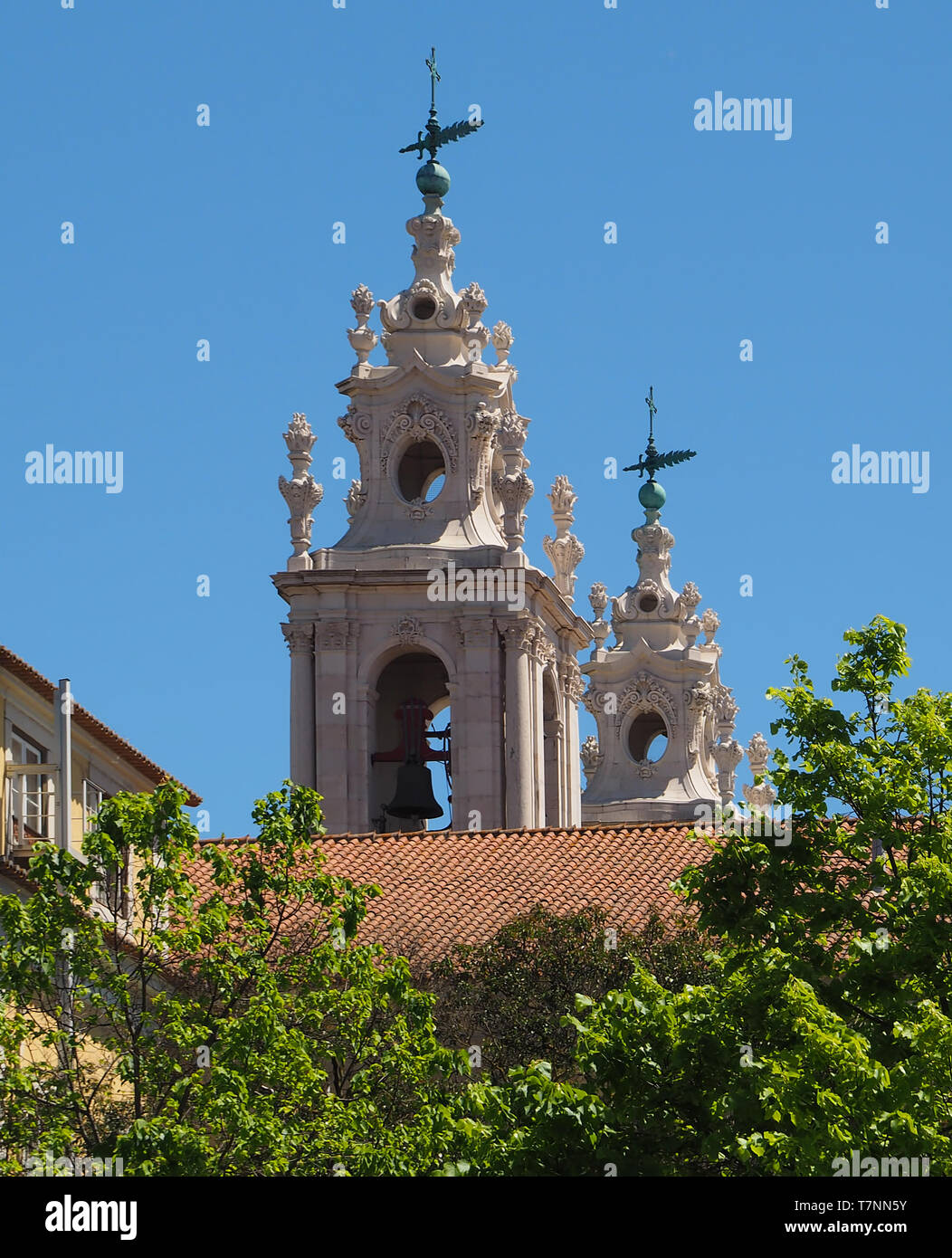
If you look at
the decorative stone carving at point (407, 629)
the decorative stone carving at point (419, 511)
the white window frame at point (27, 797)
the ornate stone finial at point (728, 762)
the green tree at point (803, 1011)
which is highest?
the decorative stone carving at point (419, 511)

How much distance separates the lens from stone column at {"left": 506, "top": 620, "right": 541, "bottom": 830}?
72312mm

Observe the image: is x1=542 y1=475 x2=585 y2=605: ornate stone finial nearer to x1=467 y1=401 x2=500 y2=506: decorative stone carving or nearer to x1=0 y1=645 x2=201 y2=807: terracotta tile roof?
x1=467 y1=401 x2=500 y2=506: decorative stone carving

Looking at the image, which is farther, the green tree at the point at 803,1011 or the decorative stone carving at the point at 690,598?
the decorative stone carving at the point at 690,598

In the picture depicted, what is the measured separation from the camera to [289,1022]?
125ft

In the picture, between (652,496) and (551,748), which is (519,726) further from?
(652,496)

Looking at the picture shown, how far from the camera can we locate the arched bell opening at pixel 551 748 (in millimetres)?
76688

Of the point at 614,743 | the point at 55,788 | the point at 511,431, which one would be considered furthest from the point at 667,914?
the point at 614,743

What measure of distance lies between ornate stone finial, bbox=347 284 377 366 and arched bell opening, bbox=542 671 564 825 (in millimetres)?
8661

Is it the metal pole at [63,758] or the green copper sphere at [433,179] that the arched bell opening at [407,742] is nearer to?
the green copper sphere at [433,179]

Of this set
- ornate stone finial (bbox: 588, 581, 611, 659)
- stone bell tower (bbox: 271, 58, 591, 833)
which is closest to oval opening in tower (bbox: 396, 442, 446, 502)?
stone bell tower (bbox: 271, 58, 591, 833)

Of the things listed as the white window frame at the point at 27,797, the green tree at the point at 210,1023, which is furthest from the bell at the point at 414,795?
the green tree at the point at 210,1023

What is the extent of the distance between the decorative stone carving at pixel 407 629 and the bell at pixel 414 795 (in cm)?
280

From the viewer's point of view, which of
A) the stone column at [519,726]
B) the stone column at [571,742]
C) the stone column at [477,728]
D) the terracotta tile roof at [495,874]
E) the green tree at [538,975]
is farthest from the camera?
the stone column at [571,742]
